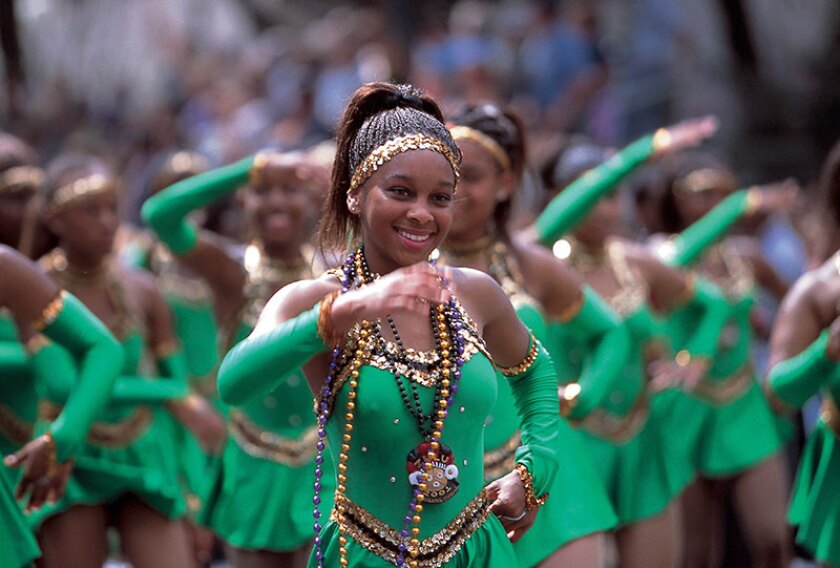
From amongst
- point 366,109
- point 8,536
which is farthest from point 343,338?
point 8,536

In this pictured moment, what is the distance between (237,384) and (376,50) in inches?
397

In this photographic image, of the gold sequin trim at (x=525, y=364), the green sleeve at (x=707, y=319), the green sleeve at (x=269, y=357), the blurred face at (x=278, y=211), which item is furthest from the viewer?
the green sleeve at (x=707, y=319)

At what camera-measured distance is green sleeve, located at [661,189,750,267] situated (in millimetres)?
7484

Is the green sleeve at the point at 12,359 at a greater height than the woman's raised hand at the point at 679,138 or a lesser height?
lesser

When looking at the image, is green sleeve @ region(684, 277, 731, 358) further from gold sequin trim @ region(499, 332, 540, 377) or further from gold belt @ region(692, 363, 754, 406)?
gold sequin trim @ region(499, 332, 540, 377)

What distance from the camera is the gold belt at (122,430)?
218 inches

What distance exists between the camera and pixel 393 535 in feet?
11.2

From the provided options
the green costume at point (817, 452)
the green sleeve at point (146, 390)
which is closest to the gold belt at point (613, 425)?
the green costume at point (817, 452)

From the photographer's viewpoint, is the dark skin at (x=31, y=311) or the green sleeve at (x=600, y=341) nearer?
the dark skin at (x=31, y=311)

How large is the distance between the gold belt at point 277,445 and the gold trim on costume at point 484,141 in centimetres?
137

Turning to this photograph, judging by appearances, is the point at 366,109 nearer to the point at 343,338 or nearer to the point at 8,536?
the point at 343,338

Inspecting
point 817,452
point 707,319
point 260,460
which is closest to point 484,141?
point 260,460

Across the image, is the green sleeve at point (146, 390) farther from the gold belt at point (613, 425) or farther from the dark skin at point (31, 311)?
the gold belt at point (613, 425)

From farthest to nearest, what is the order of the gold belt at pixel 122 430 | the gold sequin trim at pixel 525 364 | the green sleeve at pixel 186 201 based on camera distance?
the green sleeve at pixel 186 201, the gold belt at pixel 122 430, the gold sequin trim at pixel 525 364
